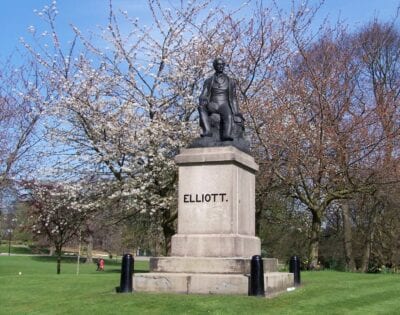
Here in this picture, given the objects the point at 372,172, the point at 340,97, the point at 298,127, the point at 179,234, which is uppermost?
the point at 340,97

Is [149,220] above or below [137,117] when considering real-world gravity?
below

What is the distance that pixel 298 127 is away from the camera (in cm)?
2198

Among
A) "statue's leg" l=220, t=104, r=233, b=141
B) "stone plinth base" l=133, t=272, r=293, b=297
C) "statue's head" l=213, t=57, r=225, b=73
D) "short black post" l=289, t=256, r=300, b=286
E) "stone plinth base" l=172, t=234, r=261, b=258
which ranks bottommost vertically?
"stone plinth base" l=133, t=272, r=293, b=297

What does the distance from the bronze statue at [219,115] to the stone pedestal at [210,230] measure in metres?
0.43

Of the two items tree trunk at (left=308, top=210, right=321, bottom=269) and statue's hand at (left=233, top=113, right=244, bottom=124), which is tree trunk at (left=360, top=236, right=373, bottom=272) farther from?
statue's hand at (left=233, top=113, right=244, bottom=124)

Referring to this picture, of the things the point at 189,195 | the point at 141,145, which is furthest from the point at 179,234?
the point at 141,145

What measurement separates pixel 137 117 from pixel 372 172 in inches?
349

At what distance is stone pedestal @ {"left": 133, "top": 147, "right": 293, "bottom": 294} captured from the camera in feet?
36.7

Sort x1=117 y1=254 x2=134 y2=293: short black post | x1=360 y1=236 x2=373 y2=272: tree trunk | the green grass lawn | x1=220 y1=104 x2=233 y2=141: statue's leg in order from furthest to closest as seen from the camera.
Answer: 1. x1=360 y1=236 x2=373 y2=272: tree trunk
2. x1=220 y1=104 x2=233 y2=141: statue's leg
3. x1=117 y1=254 x2=134 y2=293: short black post
4. the green grass lawn

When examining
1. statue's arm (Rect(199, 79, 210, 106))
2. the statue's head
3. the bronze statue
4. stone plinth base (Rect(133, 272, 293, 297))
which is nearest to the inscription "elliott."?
the bronze statue

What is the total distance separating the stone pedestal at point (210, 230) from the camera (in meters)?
11.2

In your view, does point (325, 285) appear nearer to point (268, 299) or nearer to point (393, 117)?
point (268, 299)

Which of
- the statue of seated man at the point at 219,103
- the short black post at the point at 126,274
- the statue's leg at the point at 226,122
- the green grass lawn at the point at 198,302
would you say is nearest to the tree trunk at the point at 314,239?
the green grass lawn at the point at 198,302

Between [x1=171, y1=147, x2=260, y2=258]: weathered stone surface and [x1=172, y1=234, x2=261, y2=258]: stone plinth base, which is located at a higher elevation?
[x1=171, y1=147, x2=260, y2=258]: weathered stone surface
